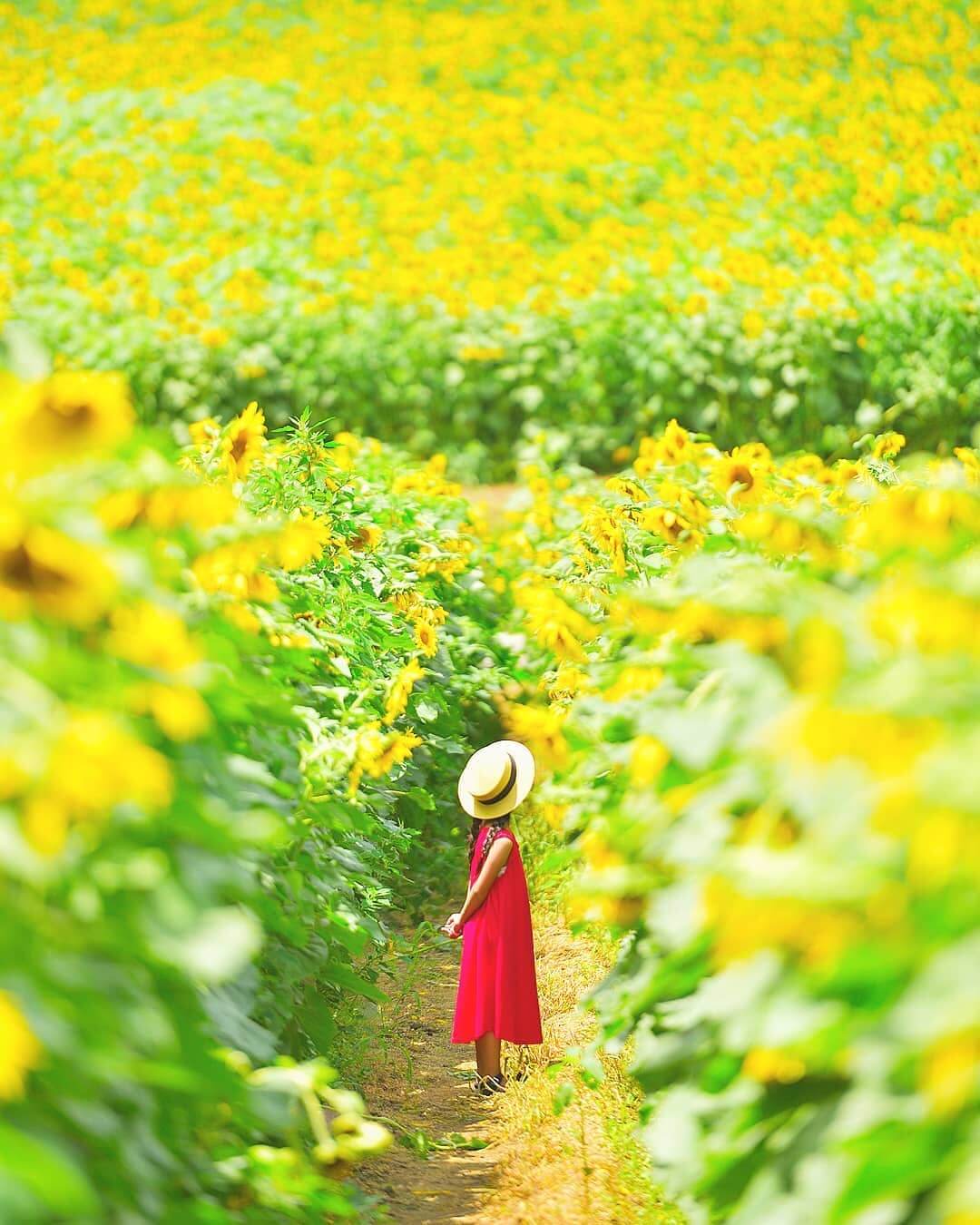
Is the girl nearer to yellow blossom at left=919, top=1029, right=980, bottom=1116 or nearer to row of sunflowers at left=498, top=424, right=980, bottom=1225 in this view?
row of sunflowers at left=498, top=424, right=980, bottom=1225

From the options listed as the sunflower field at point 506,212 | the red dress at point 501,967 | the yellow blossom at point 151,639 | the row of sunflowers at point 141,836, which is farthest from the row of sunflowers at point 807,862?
the sunflower field at point 506,212

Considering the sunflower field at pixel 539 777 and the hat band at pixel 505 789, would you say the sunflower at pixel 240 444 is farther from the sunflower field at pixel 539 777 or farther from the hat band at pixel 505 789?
the hat band at pixel 505 789

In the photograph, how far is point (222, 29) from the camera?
695 inches

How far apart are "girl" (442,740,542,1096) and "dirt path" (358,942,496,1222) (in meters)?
0.15

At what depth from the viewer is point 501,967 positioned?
13.2 feet

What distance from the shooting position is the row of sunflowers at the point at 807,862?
4.25 feet

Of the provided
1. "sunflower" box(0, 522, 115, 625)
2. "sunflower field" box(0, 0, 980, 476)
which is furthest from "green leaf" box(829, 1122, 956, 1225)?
"sunflower field" box(0, 0, 980, 476)

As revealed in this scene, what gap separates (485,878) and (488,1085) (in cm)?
51

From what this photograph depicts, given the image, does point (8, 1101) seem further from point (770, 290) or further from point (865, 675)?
point (770, 290)

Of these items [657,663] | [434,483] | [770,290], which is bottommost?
[657,663]

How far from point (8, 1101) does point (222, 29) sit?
17.8 meters

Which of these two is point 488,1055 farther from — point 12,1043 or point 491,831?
point 12,1043

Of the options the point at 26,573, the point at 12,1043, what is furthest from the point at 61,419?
the point at 12,1043

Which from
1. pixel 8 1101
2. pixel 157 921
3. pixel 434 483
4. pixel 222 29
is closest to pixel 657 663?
pixel 157 921
